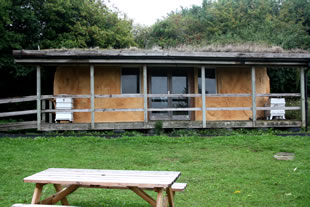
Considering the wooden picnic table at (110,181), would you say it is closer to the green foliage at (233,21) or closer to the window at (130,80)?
the window at (130,80)

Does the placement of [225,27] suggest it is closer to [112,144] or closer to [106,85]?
[106,85]

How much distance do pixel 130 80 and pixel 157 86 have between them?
1.16 m

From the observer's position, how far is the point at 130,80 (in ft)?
45.9

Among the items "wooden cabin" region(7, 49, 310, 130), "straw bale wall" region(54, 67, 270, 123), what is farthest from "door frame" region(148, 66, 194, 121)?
"straw bale wall" region(54, 67, 270, 123)

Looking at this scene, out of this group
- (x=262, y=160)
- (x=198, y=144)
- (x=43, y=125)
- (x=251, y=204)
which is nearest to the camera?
(x=251, y=204)

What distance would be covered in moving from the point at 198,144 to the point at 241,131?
9.65ft

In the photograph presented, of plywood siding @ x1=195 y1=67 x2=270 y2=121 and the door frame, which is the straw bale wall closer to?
plywood siding @ x1=195 y1=67 x2=270 y2=121

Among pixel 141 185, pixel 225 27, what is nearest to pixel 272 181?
pixel 141 185

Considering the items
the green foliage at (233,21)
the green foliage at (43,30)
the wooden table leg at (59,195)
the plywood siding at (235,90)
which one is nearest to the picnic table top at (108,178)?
the wooden table leg at (59,195)

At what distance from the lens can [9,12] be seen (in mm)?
19000

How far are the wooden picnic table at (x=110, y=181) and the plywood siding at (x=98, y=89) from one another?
891 cm

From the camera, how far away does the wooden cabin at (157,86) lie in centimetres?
1211

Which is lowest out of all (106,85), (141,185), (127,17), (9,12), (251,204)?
(251,204)

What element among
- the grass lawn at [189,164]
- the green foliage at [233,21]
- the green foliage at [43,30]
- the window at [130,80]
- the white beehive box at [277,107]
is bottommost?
the grass lawn at [189,164]
